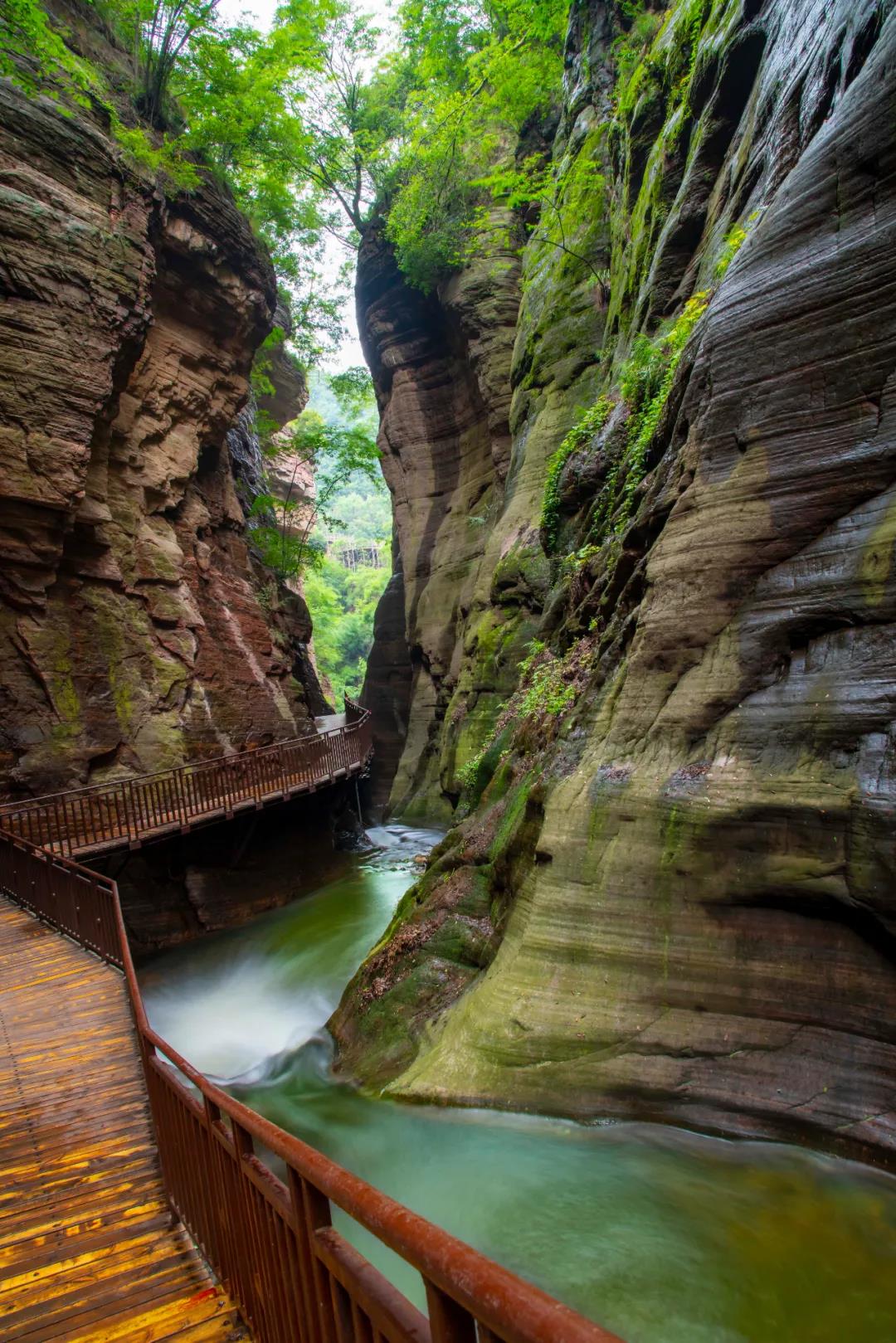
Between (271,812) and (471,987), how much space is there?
33.7 ft

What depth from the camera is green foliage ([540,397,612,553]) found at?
11070 mm

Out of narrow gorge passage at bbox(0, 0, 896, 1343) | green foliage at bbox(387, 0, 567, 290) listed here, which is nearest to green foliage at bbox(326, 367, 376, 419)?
green foliage at bbox(387, 0, 567, 290)

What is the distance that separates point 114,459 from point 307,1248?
17.2 metres

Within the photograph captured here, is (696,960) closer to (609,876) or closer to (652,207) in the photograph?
(609,876)

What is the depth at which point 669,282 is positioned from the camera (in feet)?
33.0

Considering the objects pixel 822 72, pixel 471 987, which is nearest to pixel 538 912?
pixel 471 987

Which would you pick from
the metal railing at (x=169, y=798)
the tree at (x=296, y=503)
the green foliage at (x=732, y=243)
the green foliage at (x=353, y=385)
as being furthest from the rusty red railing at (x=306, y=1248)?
the green foliage at (x=353, y=385)

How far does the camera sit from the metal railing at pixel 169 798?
12.0 metres

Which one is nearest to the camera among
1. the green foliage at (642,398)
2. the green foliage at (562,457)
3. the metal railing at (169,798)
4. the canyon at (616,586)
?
the canyon at (616,586)

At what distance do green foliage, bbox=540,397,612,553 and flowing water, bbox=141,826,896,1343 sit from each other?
27.9ft

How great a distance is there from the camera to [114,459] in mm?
16281

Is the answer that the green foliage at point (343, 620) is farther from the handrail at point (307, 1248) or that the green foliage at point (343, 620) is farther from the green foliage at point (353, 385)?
the handrail at point (307, 1248)

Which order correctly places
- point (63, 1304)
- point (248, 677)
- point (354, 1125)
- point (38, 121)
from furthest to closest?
point (248, 677) → point (38, 121) → point (354, 1125) → point (63, 1304)

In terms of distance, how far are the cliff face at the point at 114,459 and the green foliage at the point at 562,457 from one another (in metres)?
9.14
